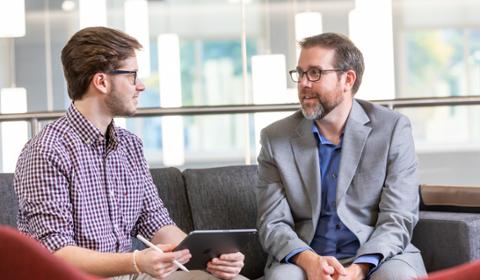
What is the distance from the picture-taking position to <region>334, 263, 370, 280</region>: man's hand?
252 centimetres

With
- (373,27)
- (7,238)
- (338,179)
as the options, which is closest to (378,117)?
(338,179)

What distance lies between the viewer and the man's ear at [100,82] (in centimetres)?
247

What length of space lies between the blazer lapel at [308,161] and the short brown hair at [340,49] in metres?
0.20

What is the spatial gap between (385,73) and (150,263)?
546cm

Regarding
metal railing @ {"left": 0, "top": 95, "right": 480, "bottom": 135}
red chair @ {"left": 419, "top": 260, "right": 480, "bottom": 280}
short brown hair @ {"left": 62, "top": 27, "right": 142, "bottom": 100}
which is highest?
short brown hair @ {"left": 62, "top": 27, "right": 142, "bottom": 100}

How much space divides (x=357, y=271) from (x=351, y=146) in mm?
374

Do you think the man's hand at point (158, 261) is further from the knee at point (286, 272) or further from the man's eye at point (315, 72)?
the man's eye at point (315, 72)

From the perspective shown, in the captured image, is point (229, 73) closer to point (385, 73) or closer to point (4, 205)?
point (385, 73)

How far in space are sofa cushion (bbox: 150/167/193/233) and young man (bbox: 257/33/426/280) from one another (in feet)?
0.95

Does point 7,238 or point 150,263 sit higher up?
point 7,238

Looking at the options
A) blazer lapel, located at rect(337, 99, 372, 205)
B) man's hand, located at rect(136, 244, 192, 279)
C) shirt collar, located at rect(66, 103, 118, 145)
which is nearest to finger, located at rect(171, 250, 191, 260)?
man's hand, located at rect(136, 244, 192, 279)

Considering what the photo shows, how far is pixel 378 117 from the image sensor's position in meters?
2.81

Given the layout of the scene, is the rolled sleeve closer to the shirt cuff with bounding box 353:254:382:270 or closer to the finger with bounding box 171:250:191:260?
the finger with bounding box 171:250:191:260

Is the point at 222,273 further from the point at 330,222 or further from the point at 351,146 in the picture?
the point at 351,146
